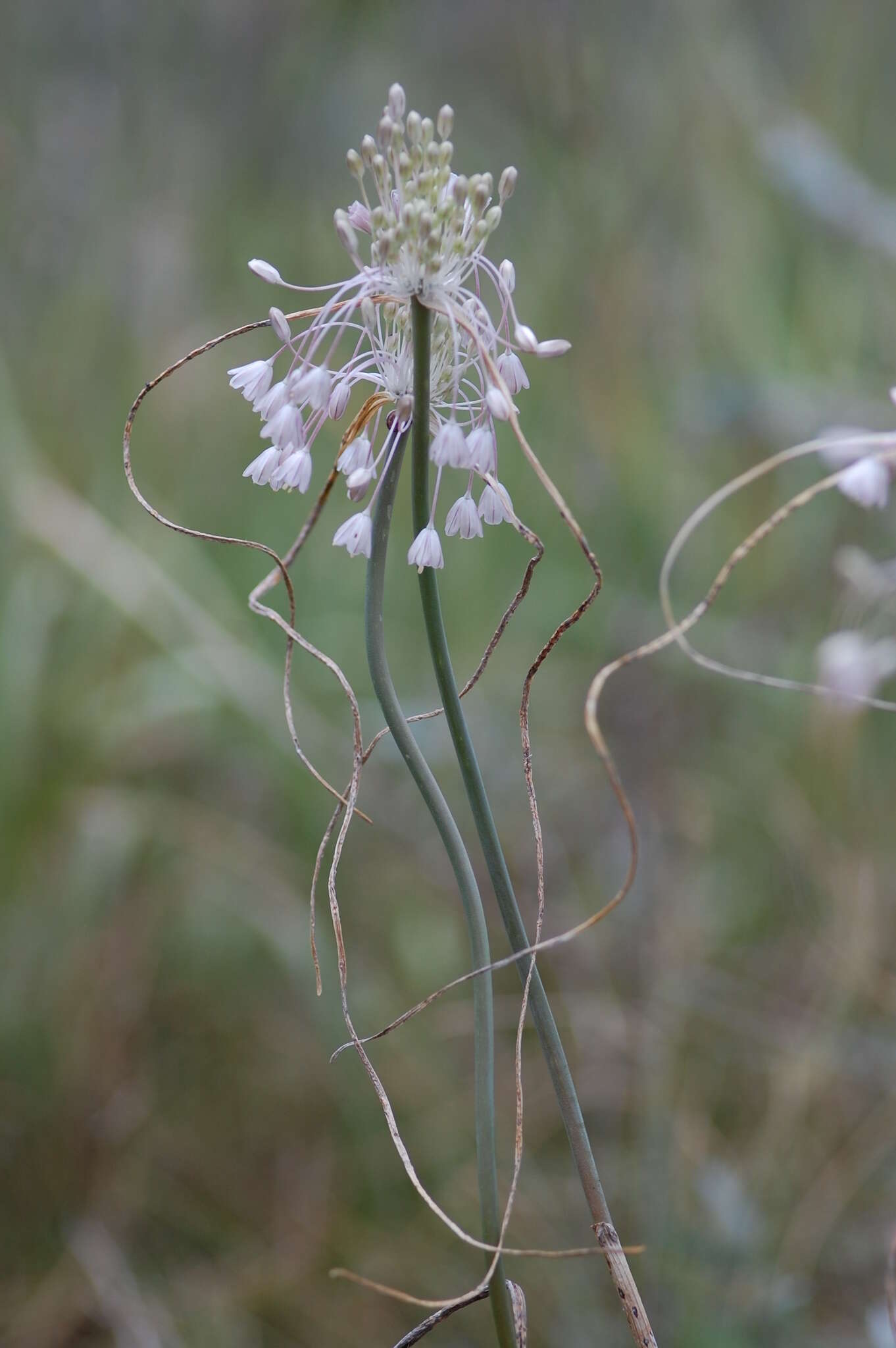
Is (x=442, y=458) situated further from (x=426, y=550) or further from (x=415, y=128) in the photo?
(x=415, y=128)

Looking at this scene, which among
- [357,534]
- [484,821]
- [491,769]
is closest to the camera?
[484,821]

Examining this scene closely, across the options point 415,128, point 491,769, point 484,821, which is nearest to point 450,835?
point 484,821

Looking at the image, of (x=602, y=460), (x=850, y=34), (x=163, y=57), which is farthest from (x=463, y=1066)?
(x=163, y=57)

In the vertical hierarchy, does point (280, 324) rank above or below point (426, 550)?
above

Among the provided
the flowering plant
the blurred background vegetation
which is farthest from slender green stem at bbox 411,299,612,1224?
the blurred background vegetation

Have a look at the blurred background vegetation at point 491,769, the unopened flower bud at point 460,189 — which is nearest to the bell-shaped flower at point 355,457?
the unopened flower bud at point 460,189

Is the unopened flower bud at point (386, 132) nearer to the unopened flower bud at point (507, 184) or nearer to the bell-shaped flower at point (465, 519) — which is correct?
the unopened flower bud at point (507, 184)

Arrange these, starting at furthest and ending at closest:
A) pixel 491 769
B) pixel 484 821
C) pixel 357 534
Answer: pixel 491 769
pixel 357 534
pixel 484 821

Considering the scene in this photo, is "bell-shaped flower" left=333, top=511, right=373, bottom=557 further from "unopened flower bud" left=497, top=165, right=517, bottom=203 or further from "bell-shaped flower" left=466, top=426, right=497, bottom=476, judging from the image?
"unopened flower bud" left=497, top=165, right=517, bottom=203
